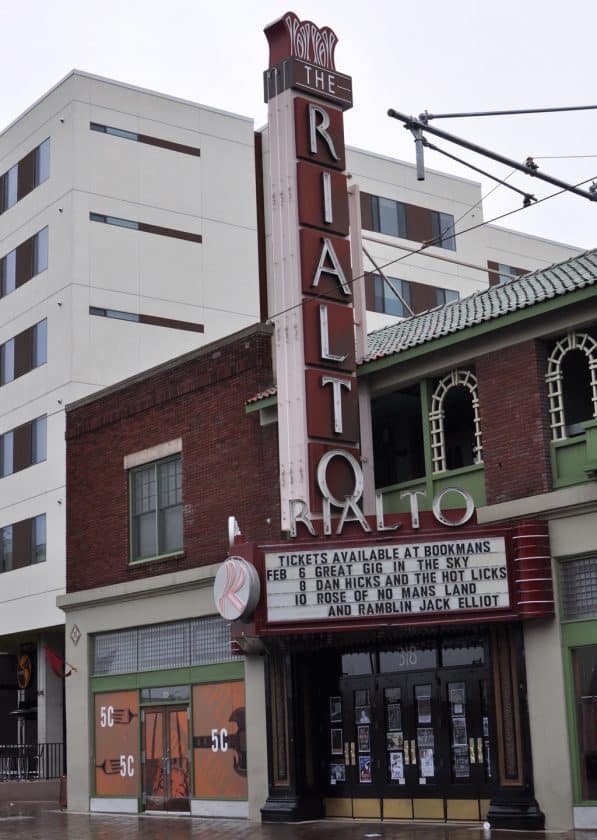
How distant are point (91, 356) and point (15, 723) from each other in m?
16.1

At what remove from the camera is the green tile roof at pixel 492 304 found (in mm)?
20125

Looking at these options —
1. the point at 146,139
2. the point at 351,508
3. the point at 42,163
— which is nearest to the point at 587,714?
the point at 351,508

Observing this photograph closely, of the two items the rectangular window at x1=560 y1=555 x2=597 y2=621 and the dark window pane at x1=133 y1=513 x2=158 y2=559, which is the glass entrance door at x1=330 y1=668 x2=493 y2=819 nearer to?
the rectangular window at x1=560 y1=555 x2=597 y2=621

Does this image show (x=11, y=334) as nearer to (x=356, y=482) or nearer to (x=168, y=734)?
(x=168, y=734)

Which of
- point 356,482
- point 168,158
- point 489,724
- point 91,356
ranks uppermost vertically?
point 168,158

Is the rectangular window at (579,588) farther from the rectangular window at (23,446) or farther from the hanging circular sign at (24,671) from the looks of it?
the hanging circular sign at (24,671)

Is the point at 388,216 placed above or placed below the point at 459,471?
above

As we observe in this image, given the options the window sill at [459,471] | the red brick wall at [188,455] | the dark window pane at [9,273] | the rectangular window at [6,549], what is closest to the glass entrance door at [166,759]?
the red brick wall at [188,455]

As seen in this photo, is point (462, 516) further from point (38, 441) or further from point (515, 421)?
point (38, 441)

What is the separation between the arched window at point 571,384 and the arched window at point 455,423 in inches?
56.7

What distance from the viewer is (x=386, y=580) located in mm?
20609

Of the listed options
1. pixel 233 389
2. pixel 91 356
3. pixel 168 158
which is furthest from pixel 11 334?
pixel 233 389

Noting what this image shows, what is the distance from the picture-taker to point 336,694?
77.4 ft

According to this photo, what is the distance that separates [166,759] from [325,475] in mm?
8255
